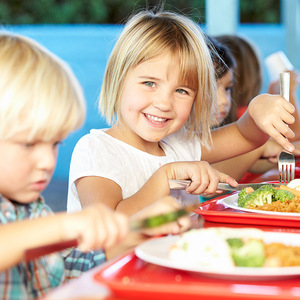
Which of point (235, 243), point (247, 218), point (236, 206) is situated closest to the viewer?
point (235, 243)

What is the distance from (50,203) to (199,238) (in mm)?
4745

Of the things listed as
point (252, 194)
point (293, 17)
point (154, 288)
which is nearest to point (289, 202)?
point (252, 194)

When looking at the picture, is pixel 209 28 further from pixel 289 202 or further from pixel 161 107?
pixel 289 202

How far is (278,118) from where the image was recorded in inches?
70.1

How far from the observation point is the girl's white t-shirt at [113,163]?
168 centimetres

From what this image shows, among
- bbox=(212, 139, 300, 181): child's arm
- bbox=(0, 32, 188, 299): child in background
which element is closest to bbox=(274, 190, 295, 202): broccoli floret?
bbox=(0, 32, 188, 299): child in background

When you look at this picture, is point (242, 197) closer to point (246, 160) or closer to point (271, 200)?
point (271, 200)

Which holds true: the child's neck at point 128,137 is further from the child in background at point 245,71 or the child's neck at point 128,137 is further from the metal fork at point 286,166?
the child in background at point 245,71

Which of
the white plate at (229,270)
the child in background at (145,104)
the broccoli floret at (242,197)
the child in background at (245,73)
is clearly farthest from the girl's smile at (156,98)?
the child in background at (245,73)

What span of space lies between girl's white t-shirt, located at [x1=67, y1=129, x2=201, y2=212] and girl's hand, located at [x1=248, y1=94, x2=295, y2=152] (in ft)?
1.19

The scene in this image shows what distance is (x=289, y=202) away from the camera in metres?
1.37

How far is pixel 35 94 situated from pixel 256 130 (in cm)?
128

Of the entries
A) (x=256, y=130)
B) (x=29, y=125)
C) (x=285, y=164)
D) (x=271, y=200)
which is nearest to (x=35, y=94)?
(x=29, y=125)

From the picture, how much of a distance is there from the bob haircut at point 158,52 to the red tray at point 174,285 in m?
1.00
